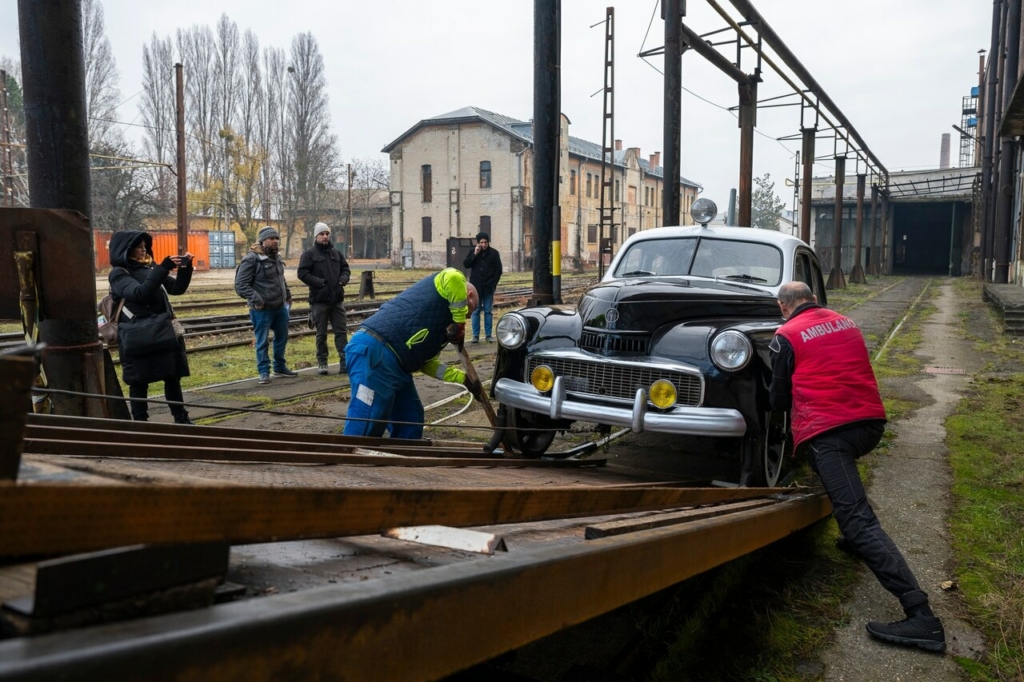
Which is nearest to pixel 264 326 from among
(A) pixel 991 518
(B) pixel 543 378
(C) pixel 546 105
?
(C) pixel 546 105

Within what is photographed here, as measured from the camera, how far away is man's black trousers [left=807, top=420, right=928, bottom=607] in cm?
359

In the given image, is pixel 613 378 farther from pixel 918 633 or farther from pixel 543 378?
pixel 918 633

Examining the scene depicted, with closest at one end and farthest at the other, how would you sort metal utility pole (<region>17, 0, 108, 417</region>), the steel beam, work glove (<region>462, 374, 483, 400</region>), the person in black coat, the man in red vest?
the steel beam, the man in red vest, metal utility pole (<region>17, 0, 108, 417</region>), work glove (<region>462, 374, 483, 400</region>), the person in black coat

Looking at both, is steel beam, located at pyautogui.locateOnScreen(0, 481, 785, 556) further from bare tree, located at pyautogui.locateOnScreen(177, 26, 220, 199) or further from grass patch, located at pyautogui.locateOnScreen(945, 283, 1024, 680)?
bare tree, located at pyautogui.locateOnScreen(177, 26, 220, 199)

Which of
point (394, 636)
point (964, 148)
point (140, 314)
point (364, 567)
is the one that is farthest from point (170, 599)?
point (964, 148)

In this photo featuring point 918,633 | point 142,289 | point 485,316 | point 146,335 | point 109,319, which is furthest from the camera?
point 485,316

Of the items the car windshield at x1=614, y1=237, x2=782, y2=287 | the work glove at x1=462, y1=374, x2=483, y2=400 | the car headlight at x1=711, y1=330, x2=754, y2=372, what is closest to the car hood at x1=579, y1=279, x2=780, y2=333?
the car headlight at x1=711, y1=330, x2=754, y2=372

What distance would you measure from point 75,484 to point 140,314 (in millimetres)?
5313

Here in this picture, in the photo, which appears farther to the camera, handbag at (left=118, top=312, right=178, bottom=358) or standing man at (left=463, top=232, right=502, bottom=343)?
standing man at (left=463, top=232, right=502, bottom=343)

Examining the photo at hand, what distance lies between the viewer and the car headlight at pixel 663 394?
4.73m

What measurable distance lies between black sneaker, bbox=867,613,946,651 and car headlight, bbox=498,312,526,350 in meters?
2.86

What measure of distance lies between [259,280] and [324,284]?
0.97 meters

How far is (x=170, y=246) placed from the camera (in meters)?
42.3

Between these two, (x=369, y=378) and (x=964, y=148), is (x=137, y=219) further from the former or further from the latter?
(x=964, y=148)
